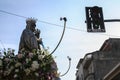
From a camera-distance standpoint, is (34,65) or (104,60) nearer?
(34,65)

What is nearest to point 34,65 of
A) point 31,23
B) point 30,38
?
point 30,38

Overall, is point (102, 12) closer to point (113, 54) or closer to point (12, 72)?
point (12, 72)

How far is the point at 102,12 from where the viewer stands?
13688mm

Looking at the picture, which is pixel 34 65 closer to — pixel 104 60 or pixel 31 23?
pixel 31 23

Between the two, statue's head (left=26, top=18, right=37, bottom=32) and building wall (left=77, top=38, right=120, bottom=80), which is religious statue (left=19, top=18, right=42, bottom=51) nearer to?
statue's head (left=26, top=18, right=37, bottom=32)

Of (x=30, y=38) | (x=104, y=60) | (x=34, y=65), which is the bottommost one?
(x=104, y=60)

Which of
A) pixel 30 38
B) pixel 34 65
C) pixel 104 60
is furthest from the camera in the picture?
pixel 104 60

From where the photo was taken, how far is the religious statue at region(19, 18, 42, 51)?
10134mm

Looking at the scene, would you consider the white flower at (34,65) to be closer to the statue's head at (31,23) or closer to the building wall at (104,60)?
the statue's head at (31,23)

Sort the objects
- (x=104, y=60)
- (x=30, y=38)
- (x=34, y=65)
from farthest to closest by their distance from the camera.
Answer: (x=104, y=60) < (x=30, y=38) < (x=34, y=65)

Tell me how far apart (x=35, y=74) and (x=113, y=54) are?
112 ft

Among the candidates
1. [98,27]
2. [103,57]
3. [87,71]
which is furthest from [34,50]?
[87,71]

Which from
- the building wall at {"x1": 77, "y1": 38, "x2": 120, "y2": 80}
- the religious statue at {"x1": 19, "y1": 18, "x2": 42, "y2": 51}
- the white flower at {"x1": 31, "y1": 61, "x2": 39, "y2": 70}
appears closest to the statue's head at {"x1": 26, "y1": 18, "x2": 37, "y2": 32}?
the religious statue at {"x1": 19, "y1": 18, "x2": 42, "y2": 51}

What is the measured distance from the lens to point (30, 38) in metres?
10.2
